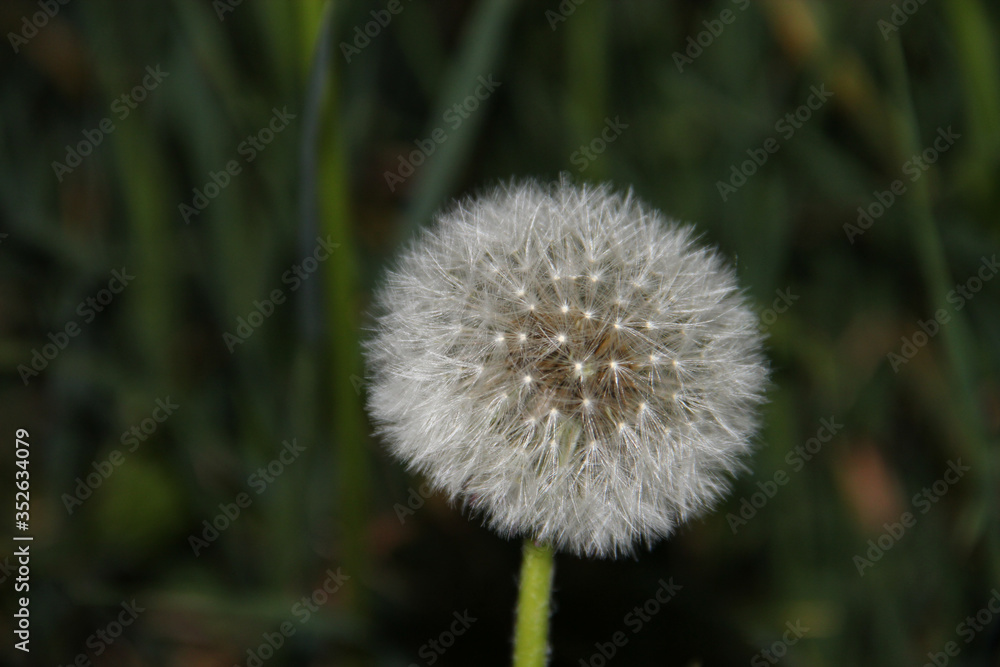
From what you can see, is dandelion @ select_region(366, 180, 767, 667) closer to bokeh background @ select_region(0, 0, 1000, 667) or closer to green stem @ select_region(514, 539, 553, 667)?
green stem @ select_region(514, 539, 553, 667)

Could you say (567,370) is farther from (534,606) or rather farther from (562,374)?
(534,606)

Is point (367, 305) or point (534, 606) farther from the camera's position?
point (367, 305)

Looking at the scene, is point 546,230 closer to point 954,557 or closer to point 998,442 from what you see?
point 998,442

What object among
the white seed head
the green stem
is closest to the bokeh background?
the white seed head

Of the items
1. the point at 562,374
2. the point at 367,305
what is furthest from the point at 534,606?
the point at 367,305

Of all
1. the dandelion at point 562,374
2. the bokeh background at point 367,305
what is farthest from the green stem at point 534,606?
the bokeh background at point 367,305

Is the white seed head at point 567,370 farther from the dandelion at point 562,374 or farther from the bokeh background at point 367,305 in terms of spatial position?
the bokeh background at point 367,305
